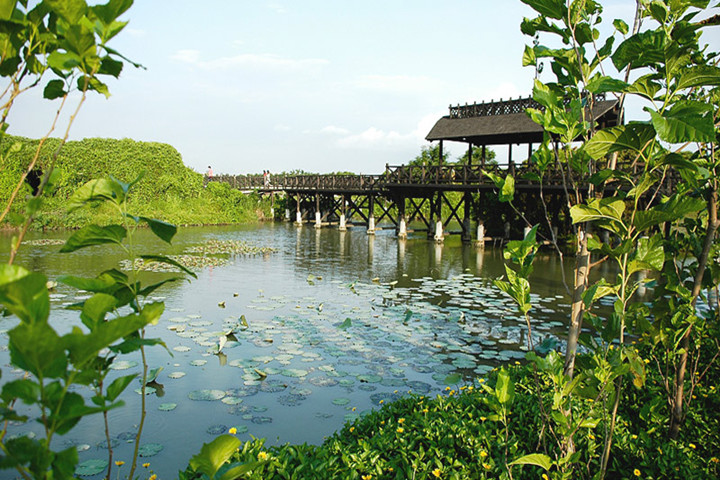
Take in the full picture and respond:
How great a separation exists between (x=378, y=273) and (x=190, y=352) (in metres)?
6.87

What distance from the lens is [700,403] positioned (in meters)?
3.62

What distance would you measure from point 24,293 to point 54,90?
77cm

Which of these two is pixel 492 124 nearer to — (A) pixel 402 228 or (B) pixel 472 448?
(A) pixel 402 228

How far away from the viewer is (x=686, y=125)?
157 cm

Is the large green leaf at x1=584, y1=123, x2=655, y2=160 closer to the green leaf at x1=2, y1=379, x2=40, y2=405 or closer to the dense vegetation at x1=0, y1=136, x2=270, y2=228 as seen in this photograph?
the green leaf at x1=2, y1=379, x2=40, y2=405

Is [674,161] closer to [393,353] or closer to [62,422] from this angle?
[62,422]

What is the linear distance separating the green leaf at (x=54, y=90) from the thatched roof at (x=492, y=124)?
666 inches

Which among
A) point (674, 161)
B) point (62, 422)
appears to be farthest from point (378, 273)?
point (62, 422)

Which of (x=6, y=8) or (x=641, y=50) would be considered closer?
(x=6, y=8)

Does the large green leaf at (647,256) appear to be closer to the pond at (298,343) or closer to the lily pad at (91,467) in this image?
the pond at (298,343)

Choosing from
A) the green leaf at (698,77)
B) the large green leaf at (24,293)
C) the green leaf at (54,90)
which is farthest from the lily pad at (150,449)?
the green leaf at (698,77)

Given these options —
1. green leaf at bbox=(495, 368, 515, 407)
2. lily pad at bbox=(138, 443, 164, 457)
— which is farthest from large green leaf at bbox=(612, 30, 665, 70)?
lily pad at bbox=(138, 443, 164, 457)

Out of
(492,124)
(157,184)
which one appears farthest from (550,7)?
(157,184)

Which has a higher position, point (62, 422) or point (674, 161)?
point (674, 161)
